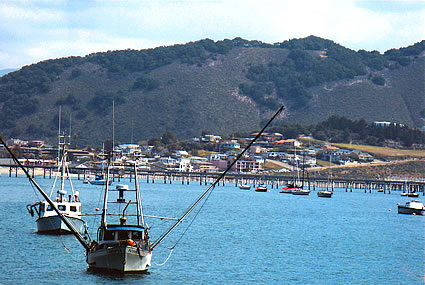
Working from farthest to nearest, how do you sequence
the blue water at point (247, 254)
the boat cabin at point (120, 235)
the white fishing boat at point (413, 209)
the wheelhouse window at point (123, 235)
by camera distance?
the white fishing boat at point (413, 209), the blue water at point (247, 254), the wheelhouse window at point (123, 235), the boat cabin at point (120, 235)

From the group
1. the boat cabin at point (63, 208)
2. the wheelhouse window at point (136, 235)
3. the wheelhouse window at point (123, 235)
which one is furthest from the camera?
the boat cabin at point (63, 208)

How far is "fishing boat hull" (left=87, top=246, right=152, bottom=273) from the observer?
57.1 m

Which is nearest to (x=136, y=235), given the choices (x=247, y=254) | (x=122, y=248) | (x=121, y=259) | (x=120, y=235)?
(x=120, y=235)

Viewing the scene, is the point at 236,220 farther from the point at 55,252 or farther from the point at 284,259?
the point at 55,252

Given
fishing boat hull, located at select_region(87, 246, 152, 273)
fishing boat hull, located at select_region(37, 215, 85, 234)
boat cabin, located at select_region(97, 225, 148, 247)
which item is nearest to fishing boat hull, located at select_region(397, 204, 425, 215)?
fishing boat hull, located at select_region(37, 215, 85, 234)

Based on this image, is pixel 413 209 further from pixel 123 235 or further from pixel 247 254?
pixel 123 235

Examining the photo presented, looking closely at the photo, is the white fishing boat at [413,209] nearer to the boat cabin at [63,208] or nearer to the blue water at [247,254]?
the blue water at [247,254]

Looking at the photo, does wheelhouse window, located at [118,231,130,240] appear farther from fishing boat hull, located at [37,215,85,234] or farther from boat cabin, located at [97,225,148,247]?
fishing boat hull, located at [37,215,85,234]

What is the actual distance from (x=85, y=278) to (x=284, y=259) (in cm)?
2330

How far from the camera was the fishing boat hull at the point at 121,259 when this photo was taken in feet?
187

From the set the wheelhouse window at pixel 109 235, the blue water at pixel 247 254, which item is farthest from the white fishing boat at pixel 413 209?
the wheelhouse window at pixel 109 235

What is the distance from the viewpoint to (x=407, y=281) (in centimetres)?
6725

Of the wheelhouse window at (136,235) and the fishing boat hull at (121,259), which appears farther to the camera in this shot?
the wheelhouse window at (136,235)

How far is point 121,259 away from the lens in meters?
57.2
